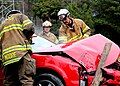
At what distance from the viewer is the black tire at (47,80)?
743cm

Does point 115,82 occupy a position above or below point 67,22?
below

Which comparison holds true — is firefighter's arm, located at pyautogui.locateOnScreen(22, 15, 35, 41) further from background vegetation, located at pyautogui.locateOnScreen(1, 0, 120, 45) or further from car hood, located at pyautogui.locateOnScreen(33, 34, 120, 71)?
background vegetation, located at pyautogui.locateOnScreen(1, 0, 120, 45)

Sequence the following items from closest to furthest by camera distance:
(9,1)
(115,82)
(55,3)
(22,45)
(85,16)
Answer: (22,45) < (115,82) < (85,16) < (55,3) < (9,1)

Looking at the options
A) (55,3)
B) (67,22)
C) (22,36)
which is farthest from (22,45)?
(55,3)

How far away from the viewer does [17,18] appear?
7000 millimetres

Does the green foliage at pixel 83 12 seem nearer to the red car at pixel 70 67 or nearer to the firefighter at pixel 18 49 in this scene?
the red car at pixel 70 67

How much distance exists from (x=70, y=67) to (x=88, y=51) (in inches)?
23.7

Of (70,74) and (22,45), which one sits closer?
(22,45)

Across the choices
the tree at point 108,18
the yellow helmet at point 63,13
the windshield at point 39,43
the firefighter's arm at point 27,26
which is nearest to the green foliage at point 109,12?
the tree at point 108,18

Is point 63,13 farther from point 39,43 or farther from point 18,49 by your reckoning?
point 18,49

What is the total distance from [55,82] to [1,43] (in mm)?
1091

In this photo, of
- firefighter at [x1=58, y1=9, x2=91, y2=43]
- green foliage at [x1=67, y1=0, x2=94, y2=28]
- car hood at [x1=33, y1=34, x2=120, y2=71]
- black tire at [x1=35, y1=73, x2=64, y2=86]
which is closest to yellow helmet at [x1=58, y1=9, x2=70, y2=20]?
firefighter at [x1=58, y1=9, x2=91, y2=43]

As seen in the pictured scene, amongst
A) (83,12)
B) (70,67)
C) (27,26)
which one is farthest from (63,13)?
(83,12)

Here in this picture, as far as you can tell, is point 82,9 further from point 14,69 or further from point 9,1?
point 14,69
